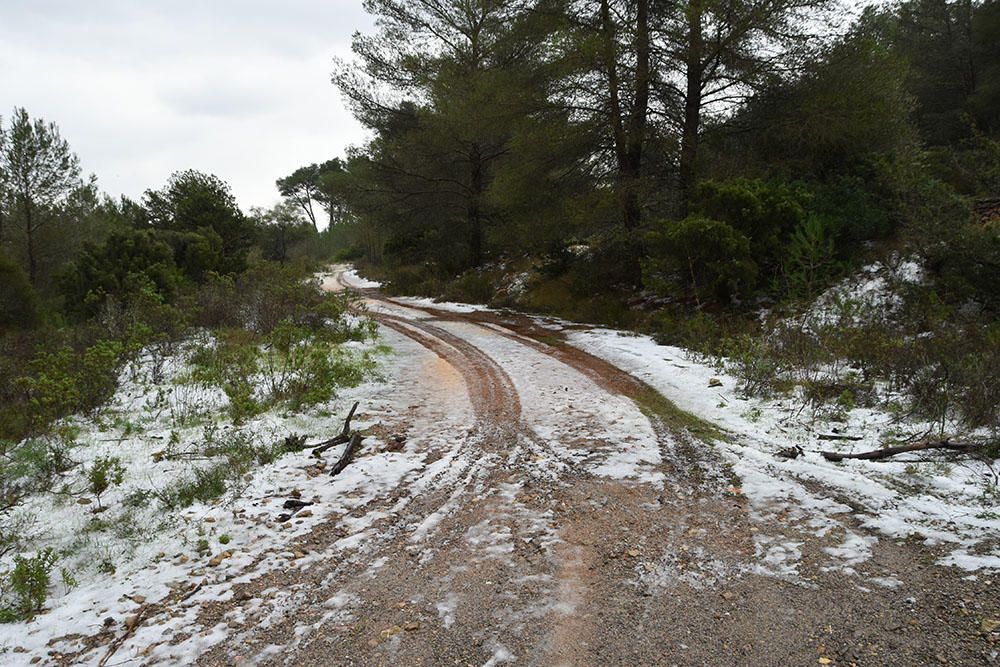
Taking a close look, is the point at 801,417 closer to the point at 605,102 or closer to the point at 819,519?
the point at 819,519

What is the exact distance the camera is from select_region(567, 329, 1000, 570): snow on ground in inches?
144

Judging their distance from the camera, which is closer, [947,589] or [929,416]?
[947,589]

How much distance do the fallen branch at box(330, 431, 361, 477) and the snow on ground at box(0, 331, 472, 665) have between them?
0.07 m

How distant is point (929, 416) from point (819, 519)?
239cm

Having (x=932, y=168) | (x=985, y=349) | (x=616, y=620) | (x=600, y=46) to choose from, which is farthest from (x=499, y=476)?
(x=932, y=168)

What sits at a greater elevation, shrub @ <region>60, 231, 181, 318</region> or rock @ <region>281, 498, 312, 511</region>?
shrub @ <region>60, 231, 181, 318</region>

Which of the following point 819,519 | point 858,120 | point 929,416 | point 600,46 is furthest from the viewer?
point 600,46

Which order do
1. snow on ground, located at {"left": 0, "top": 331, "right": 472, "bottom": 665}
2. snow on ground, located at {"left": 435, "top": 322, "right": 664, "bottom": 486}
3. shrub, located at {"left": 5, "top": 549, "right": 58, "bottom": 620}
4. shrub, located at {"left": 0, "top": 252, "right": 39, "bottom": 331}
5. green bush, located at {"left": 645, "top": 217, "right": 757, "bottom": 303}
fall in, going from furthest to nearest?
1. shrub, located at {"left": 0, "top": 252, "right": 39, "bottom": 331}
2. green bush, located at {"left": 645, "top": 217, "right": 757, "bottom": 303}
3. snow on ground, located at {"left": 435, "top": 322, "right": 664, "bottom": 486}
4. shrub, located at {"left": 5, "top": 549, "right": 58, "bottom": 620}
5. snow on ground, located at {"left": 0, "top": 331, "right": 472, "bottom": 665}

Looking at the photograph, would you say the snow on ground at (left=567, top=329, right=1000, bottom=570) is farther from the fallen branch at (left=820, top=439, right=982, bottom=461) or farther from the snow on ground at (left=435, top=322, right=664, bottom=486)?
the snow on ground at (left=435, top=322, right=664, bottom=486)

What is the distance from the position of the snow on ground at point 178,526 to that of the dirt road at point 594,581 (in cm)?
16

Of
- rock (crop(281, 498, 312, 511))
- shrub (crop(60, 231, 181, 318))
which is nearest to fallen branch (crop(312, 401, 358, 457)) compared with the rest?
rock (crop(281, 498, 312, 511))

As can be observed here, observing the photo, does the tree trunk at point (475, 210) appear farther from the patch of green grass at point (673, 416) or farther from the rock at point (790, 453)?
the rock at point (790, 453)

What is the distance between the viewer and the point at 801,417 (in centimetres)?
602

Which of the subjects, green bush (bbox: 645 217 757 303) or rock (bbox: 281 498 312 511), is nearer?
rock (bbox: 281 498 312 511)
